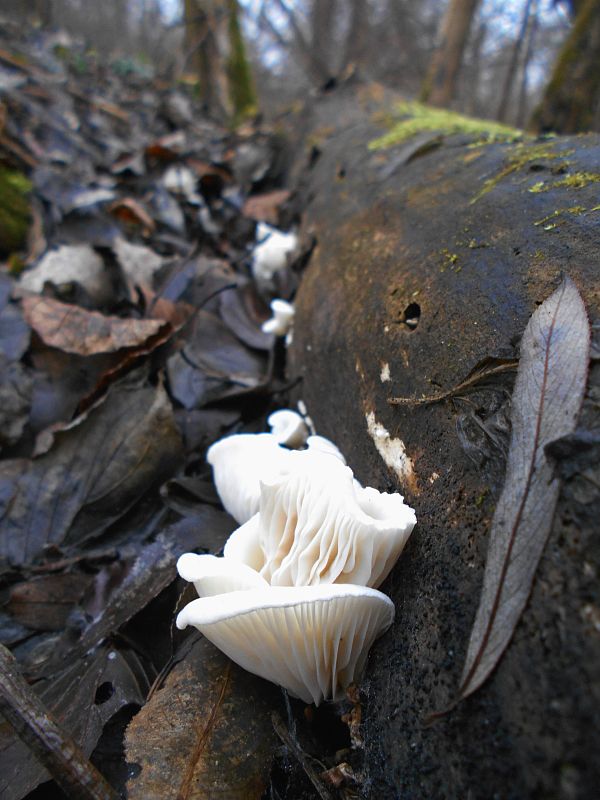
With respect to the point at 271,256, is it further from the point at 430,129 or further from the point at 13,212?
the point at 13,212

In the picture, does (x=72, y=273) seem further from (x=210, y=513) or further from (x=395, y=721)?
(x=395, y=721)

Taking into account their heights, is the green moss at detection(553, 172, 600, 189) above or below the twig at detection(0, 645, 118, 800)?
above

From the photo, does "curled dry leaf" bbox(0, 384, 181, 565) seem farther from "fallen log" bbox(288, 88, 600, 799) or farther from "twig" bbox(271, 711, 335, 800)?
"twig" bbox(271, 711, 335, 800)

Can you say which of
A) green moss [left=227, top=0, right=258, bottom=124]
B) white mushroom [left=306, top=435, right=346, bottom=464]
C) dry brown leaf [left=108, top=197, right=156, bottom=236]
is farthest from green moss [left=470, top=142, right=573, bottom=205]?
green moss [left=227, top=0, right=258, bottom=124]

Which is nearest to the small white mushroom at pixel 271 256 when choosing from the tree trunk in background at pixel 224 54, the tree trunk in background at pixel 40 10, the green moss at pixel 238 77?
the tree trunk in background at pixel 224 54

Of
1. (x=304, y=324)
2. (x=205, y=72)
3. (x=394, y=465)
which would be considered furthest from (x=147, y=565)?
(x=205, y=72)

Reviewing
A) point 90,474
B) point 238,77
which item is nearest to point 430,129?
point 90,474

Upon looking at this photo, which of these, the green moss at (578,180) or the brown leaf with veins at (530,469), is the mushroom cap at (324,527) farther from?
the green moss at (578,180)
